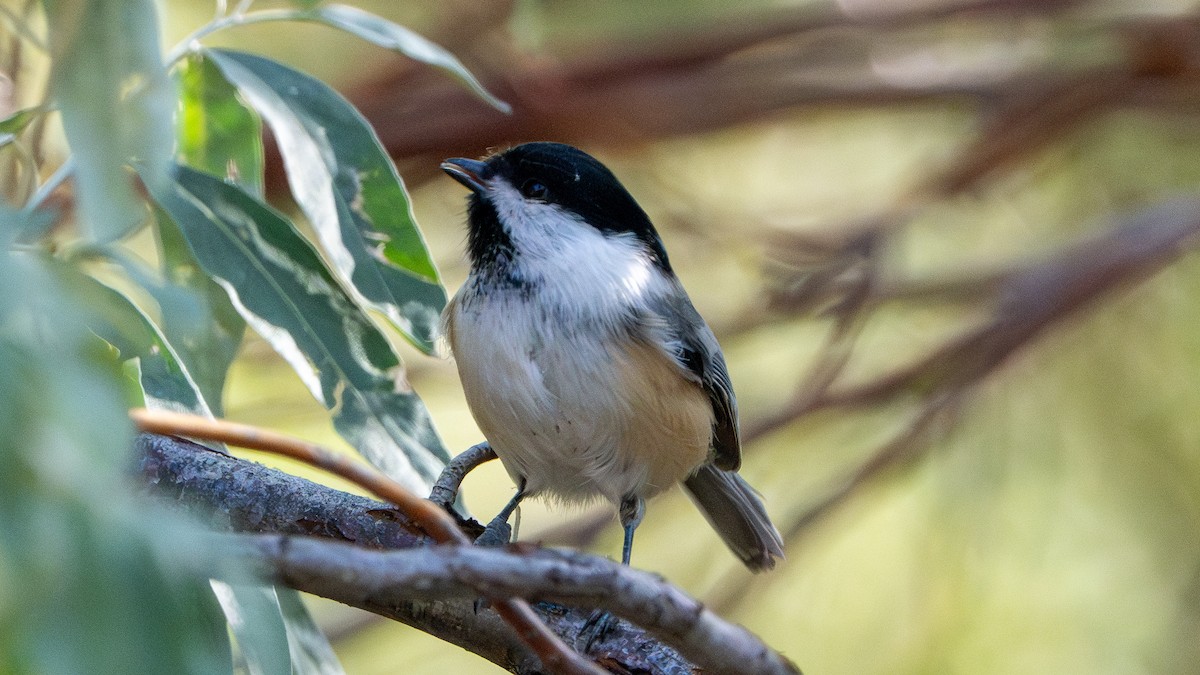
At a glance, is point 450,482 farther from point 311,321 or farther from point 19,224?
point 19,224

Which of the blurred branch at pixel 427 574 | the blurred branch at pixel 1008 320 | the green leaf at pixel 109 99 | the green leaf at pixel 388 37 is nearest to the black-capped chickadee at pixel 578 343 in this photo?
the green leaf at pixel 388 37

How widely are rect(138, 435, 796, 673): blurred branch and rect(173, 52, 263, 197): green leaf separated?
54 centimetres

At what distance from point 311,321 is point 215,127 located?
40 centimetres

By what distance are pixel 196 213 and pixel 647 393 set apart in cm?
74

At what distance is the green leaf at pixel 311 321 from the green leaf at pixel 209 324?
6 centimetres

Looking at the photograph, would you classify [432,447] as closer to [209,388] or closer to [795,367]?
[209,388]

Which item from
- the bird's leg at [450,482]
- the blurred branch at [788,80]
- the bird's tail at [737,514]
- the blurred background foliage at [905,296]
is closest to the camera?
the bird's leg at [450,482]

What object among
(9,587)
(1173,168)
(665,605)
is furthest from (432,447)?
(1173,168)

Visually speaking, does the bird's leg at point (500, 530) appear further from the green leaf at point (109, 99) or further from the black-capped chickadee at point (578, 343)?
the green leaf at point (109, 99)

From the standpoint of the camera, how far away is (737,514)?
2.35 meters

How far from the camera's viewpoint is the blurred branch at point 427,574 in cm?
86

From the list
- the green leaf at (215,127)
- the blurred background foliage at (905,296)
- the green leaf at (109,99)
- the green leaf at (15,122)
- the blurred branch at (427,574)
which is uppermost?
the green leaf at (109,99)

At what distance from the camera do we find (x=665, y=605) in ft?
3.15

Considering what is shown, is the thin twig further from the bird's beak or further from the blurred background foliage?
the blurred background foliage
